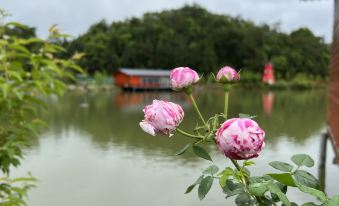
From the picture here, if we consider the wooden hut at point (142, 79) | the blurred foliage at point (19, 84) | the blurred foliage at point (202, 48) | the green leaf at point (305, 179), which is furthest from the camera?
the blurred foliage at point (202, 48)

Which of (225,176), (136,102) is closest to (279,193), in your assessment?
(225,176)

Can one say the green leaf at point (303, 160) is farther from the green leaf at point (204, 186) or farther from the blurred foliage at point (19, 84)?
the blurred foliage at point (19, 84)

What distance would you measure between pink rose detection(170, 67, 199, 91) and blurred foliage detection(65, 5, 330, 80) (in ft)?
121

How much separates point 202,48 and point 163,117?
39554 millimetres

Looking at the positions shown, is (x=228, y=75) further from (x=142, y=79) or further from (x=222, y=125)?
(x=142, y=79)

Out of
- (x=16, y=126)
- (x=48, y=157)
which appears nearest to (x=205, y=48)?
(x=48, y=157)

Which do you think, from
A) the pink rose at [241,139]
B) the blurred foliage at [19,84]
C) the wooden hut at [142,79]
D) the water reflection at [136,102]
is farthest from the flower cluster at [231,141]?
the wooden hut at [142,79]

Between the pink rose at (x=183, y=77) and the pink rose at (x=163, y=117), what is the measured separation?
0.07 metres

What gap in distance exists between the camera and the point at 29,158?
23.0 ft

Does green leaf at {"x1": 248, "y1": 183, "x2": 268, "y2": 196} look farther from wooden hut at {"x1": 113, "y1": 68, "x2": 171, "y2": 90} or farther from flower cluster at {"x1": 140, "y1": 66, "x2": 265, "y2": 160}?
wooden hut at {"x1": 113, "y1": 68, "x2": 171, "y2": 90}

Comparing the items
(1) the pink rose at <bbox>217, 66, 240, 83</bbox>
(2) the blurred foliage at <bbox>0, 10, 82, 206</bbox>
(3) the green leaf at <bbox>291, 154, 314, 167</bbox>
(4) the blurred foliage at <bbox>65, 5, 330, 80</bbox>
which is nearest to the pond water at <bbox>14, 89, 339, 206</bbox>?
(2) the blurred foliage at <bbox>0, 10, 82, 206</bbox>

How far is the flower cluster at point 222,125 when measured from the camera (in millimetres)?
645

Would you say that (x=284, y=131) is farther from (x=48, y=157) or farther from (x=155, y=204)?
(x=155, y=204)

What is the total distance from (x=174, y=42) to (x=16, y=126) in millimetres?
37994
